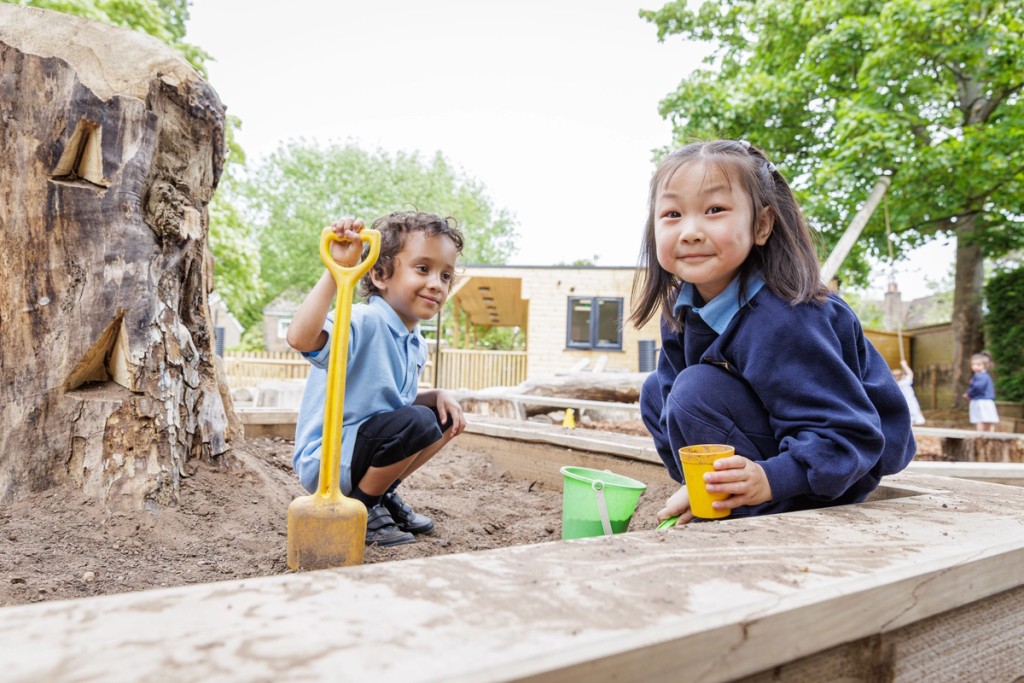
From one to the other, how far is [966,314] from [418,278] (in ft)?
46.0

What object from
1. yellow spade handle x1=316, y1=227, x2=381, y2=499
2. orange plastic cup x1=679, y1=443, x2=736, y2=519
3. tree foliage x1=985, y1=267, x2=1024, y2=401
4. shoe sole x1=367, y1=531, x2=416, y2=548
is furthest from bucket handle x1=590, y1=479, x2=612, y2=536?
tree foliage x1=985, y1=267, x2=1024, y2=401

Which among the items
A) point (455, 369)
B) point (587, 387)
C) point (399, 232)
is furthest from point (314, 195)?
point (399, 232)

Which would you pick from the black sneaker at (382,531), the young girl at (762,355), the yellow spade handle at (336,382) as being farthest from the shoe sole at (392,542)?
the young girl at (762,355)

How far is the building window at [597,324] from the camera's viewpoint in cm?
1634

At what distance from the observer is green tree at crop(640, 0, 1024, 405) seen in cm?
971

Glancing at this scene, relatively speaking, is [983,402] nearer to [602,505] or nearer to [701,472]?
[602,505]

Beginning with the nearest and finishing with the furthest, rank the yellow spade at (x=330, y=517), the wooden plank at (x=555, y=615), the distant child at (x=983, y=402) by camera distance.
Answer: the wooden plank at (x=555, y=615) < the yellow spade at (x=330, y=517) < the distant child at (x=983, y=402)

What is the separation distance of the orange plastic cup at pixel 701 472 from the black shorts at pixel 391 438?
0.75 metres

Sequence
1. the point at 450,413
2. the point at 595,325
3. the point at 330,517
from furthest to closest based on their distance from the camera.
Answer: the point at 595,325 < the point at 450,413 < the point at 330,517

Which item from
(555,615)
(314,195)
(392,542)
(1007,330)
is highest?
(314,195)

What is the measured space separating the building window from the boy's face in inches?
562

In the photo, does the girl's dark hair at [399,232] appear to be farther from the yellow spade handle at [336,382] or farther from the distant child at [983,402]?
the distant child at [983,402]

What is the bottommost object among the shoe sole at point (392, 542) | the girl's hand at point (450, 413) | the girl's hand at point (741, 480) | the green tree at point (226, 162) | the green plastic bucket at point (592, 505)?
the shoe sole at point (392, 542)

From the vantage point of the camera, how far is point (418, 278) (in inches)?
82.9
